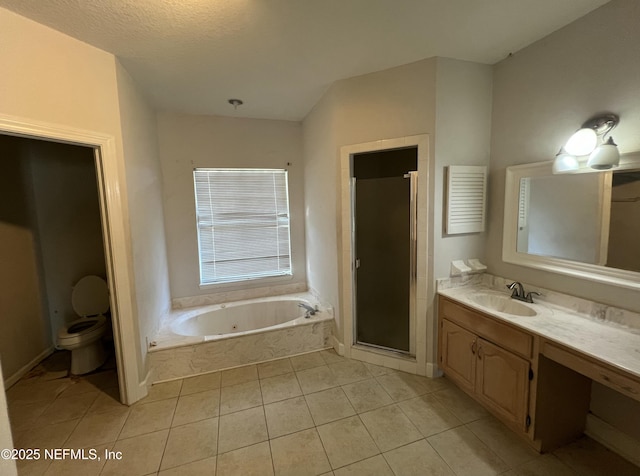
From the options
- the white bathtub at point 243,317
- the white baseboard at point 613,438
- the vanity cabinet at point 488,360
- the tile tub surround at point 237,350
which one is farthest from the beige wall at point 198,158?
the white baseboard at point 613,438

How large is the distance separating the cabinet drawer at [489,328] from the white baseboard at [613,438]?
0.71 metres

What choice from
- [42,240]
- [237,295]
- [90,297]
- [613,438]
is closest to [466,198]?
[613,438]

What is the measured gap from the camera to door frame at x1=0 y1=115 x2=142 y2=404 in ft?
6.31

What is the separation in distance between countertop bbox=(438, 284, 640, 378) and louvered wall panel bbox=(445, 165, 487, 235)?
2.15 feet

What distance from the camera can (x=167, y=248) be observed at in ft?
10.6

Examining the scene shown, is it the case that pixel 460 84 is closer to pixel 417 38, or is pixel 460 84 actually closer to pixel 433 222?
pixel 417 38

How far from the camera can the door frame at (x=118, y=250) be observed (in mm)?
1924

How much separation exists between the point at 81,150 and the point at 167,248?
1.34 metres

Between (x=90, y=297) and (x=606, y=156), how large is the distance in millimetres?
4424

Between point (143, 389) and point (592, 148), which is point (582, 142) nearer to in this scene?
point (592, 148)

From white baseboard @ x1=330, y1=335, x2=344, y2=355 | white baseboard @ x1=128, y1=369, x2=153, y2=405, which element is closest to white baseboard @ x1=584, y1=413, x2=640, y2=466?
white baseboard @ x1=330, y1=335, x2=344, y2=355

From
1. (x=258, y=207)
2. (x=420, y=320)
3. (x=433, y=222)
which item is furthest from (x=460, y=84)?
(x=258, y=207)

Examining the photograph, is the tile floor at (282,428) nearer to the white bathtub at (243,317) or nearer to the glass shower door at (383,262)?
the glass shower door at (383,262)

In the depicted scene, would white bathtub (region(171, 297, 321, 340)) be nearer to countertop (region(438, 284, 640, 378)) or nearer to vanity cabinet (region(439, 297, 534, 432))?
Result: vanity cabinet (region(439, 297, 534, 432))
